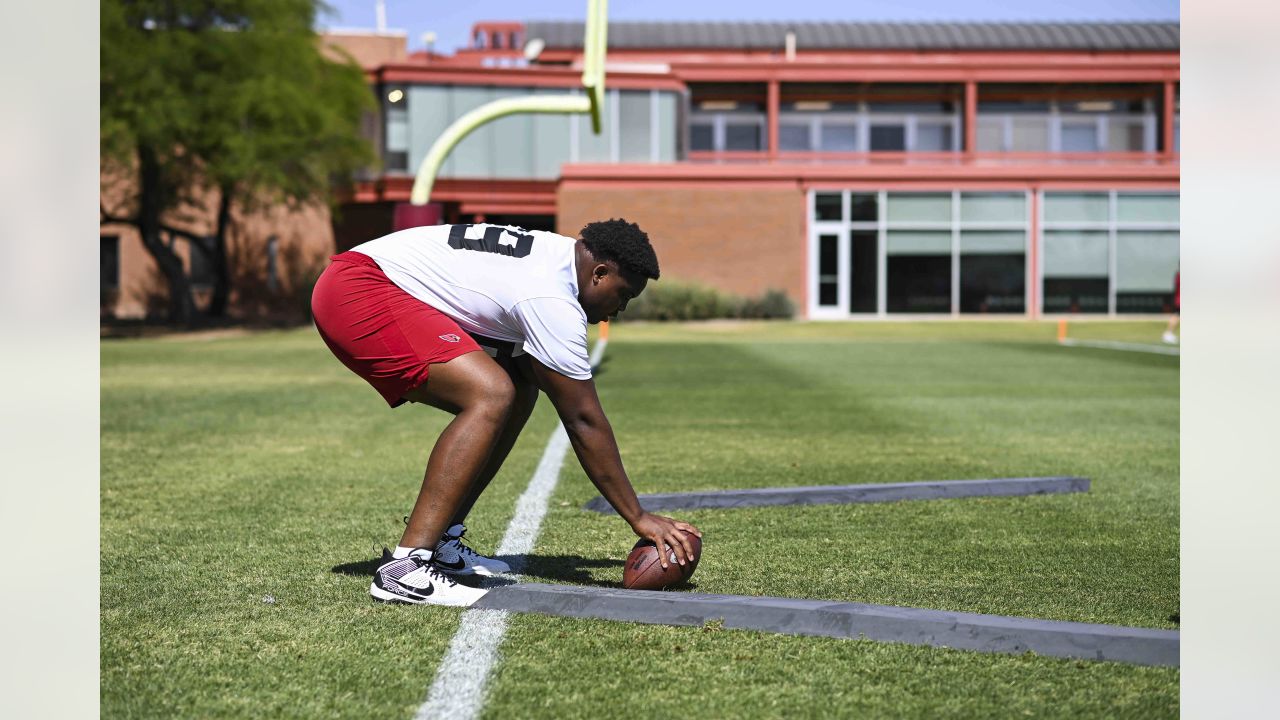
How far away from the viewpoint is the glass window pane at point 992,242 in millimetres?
38750

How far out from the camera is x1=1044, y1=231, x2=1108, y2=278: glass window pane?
3866cm

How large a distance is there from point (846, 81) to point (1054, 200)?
8344 mm

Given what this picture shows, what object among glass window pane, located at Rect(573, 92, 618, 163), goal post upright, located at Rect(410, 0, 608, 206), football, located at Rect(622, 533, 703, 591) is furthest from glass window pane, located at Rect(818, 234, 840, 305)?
football, located at Rect(622, 533, 703, 591)

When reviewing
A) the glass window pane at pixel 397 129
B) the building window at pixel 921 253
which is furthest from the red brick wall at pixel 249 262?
the building window at pixel 921 253

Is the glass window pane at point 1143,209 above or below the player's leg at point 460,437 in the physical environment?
above

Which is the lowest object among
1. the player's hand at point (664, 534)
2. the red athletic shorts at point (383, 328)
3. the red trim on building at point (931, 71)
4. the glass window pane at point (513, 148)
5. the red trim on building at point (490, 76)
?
the player's hand at point (664, 534)

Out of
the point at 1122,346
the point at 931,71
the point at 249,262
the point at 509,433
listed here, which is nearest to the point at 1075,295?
the point at 931,71

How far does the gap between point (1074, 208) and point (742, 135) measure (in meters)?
11.2

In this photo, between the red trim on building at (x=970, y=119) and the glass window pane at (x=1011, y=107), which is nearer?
the red trim on building at (x=970, y=119)

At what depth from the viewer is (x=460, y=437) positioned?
479 cm

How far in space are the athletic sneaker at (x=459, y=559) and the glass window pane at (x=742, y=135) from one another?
3974 centimetres

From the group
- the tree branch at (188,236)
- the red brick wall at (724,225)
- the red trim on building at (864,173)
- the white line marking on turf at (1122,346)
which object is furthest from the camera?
the red trim on building at (864,173)

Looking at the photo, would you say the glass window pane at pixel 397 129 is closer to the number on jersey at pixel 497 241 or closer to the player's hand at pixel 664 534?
the number on jersey at pixel 497 241

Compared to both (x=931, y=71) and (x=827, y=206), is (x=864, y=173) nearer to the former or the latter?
(x=827, y=206)
